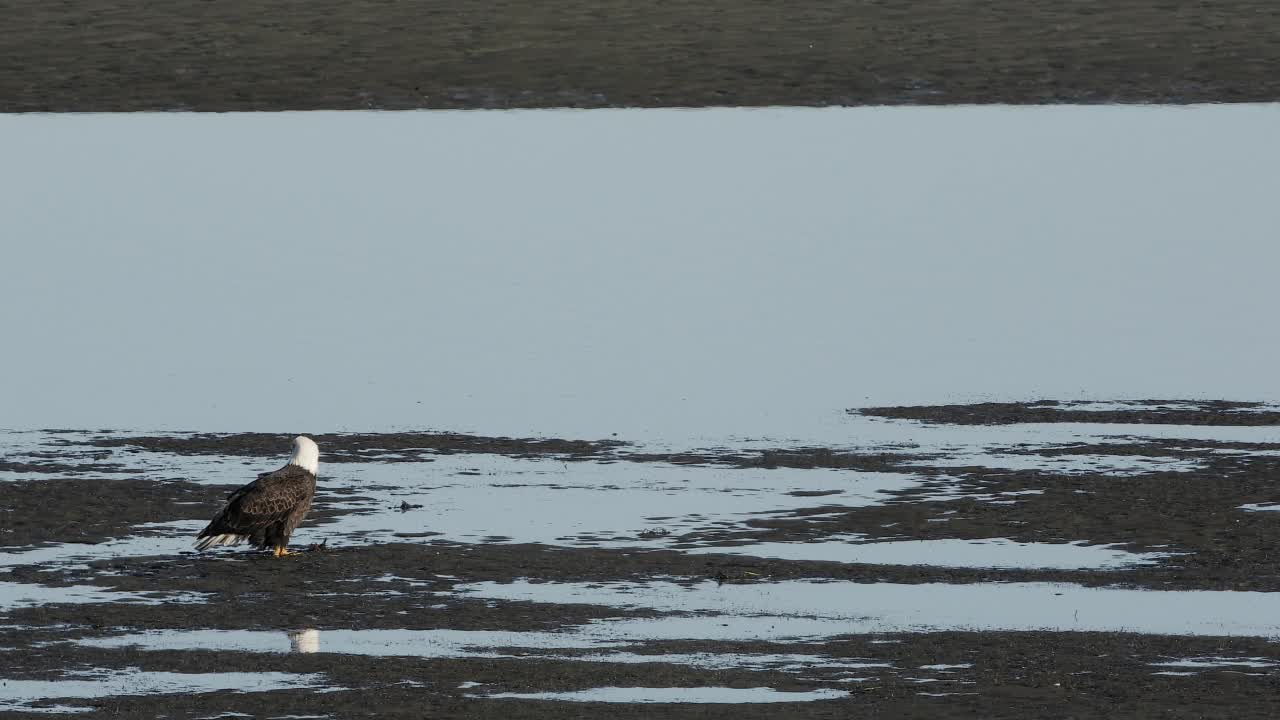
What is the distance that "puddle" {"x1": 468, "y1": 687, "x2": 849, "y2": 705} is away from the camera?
9352 millimetres

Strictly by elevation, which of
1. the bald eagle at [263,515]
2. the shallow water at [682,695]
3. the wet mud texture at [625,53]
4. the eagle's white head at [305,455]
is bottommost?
the shallow water at [682,695]

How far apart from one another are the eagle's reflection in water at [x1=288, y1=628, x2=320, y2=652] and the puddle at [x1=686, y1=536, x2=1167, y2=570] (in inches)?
88.7

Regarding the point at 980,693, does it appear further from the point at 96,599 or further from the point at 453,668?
the point at 96,599

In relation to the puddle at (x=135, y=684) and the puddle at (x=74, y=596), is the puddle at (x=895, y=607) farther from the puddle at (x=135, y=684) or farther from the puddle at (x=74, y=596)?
the puddle at (x=135, y=684)

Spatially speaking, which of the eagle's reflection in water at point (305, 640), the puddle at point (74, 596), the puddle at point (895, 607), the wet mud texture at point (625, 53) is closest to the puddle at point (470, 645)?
the eagle's reflection in water at point (305, 640)

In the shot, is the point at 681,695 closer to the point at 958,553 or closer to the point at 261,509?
the point at 958,553

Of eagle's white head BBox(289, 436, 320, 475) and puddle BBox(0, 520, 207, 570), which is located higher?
eagle's white head BBox(289, 436, 320, 475)

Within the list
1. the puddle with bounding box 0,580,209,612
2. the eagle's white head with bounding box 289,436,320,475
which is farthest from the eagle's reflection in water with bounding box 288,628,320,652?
the eagle's white head with bounding box 289,436,320,475

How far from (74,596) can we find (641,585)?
2.34 meters

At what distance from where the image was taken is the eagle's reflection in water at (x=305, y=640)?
10.3 m

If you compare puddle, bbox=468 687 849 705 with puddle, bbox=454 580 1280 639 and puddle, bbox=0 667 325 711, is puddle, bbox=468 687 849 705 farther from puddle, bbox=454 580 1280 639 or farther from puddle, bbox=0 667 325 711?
puddle, bbox=454 580 1280 639

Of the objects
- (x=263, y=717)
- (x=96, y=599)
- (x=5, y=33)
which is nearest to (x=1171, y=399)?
(x=96, y=599)

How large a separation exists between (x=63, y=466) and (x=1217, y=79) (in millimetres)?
21226

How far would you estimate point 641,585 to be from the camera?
11.5m
